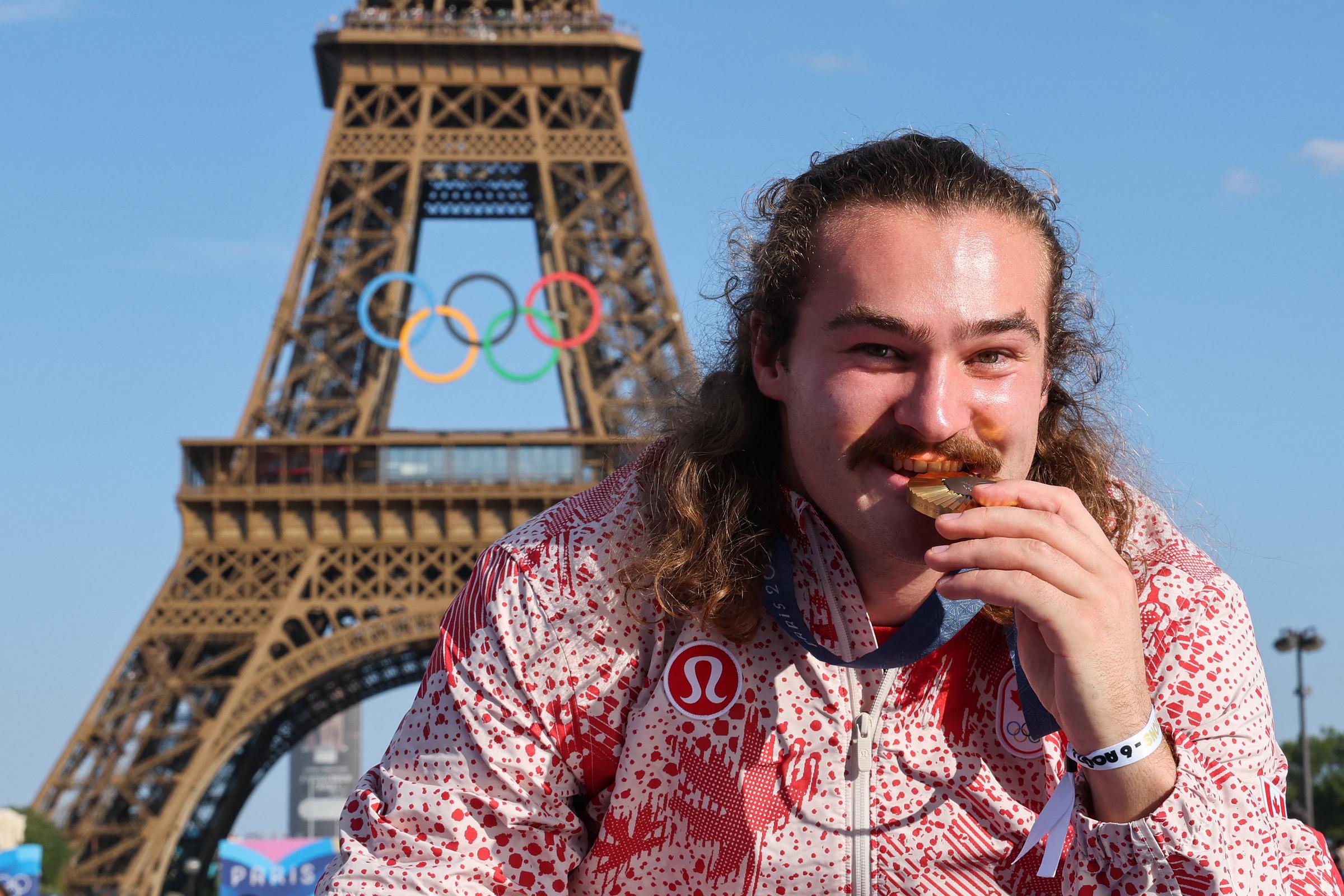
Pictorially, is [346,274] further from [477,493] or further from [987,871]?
[987,871]

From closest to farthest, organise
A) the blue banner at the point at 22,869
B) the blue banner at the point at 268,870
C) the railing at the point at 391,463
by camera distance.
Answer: the blue banner at the point at 22,869 < the blue banner at the point at 268,870 < the railing at the point at 391,463

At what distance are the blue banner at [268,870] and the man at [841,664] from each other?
14.9 meters

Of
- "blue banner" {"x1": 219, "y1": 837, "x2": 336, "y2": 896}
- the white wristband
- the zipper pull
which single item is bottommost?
the white wristband

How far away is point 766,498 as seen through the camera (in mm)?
2348

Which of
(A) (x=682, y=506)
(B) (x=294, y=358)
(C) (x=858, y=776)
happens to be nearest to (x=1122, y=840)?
(C) (x=858, y=776)

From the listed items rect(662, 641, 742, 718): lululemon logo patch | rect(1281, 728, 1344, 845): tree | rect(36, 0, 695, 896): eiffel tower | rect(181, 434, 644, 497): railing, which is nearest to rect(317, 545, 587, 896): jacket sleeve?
rect(662, 641, 742, 718): lululemon logo patch

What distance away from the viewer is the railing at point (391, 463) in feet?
92.2

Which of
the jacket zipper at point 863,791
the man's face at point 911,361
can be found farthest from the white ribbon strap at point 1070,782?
the man's face at point 911,361

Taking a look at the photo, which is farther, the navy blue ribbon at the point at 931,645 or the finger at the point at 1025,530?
the navy blue ribbon at the point at 931,645

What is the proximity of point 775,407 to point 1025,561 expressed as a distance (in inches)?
26.8

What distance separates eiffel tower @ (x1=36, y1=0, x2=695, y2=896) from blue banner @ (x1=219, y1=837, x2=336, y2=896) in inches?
300

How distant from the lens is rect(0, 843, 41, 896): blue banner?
46.8ft

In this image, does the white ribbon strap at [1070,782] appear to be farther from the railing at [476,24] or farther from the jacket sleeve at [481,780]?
the railing at [476,24]

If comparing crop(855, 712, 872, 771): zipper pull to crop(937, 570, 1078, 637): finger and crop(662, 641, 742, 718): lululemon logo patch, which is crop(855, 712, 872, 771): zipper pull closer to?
crop(662, 641, 742, 718): lululemon logo patch
